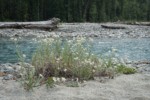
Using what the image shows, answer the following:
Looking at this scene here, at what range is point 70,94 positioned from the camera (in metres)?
7.21

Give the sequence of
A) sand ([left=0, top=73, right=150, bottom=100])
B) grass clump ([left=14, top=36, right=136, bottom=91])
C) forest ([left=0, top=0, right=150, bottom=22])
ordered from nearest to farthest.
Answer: sand ([left=0, top=73, right=150, bottom=100])
grass clump ([left=14, top=36, right=136, bottom=91])
forest ([left=0, top=0, right=150, bottom=22])

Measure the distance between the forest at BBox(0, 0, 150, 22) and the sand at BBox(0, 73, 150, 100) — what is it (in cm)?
4411

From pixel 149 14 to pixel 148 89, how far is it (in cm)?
6384

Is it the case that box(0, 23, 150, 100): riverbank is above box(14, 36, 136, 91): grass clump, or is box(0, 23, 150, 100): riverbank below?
below

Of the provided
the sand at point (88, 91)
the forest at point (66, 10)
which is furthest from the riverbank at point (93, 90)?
the forest at point (66, 10)

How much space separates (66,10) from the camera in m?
59.7

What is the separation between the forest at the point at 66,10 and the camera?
5475 cm

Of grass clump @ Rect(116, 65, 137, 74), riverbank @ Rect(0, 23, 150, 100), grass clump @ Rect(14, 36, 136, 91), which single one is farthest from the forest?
riverbank @ Rect(0, 23, 150, 100)

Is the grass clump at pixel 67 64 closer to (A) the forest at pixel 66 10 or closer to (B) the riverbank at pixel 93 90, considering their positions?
(B) the riverbank at pixel 93 90

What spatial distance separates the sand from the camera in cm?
703

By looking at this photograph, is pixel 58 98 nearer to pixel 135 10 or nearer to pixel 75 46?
pixel 75 46

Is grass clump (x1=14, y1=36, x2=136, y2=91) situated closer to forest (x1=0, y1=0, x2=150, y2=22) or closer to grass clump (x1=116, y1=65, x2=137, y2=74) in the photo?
grass clump (x1=116, y1=65, x2=137, y2=74)

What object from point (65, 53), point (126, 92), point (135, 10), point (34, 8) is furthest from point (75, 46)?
point (135, 10)

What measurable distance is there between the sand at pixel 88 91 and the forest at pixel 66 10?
44.1 meters
